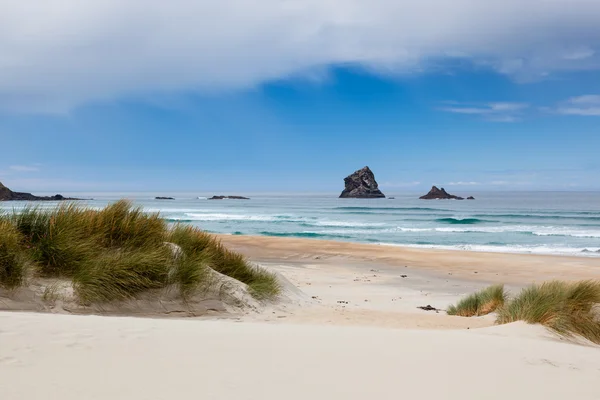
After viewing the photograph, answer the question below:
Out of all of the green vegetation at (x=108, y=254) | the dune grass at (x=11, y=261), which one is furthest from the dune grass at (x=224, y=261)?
the dune grass at (x=11, y=261)

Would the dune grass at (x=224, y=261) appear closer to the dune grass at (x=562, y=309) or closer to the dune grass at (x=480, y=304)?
the dune grass at (x=480, y=304)

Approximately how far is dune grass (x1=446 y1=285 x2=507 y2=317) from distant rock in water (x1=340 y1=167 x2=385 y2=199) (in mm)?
114945

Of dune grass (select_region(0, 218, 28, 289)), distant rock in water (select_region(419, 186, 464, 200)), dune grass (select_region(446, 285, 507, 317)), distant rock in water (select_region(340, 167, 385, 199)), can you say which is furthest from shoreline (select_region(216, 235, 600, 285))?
distant rock in water (select_region(340, 167, 385, 199))

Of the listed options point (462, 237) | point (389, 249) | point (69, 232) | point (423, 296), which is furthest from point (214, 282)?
point (462, 237)

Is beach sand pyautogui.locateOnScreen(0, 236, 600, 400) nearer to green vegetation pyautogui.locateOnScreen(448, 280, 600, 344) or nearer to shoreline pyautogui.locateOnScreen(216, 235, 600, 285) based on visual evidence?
green vegetation pyautogui.locateOnScreen(448, 280, 600, 344)

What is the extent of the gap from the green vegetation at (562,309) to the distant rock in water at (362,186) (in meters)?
117

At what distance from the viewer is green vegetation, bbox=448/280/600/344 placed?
7.28 metres

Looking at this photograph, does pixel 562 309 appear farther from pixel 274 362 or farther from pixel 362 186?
pixel 362 186

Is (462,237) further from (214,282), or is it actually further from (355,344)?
(355,344)

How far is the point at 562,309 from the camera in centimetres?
770

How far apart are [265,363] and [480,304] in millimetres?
7564

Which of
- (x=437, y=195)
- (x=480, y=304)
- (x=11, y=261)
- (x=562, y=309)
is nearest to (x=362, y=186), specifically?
(x=437, y=195)

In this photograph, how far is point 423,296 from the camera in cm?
1303

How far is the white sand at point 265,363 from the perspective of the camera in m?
3.65
